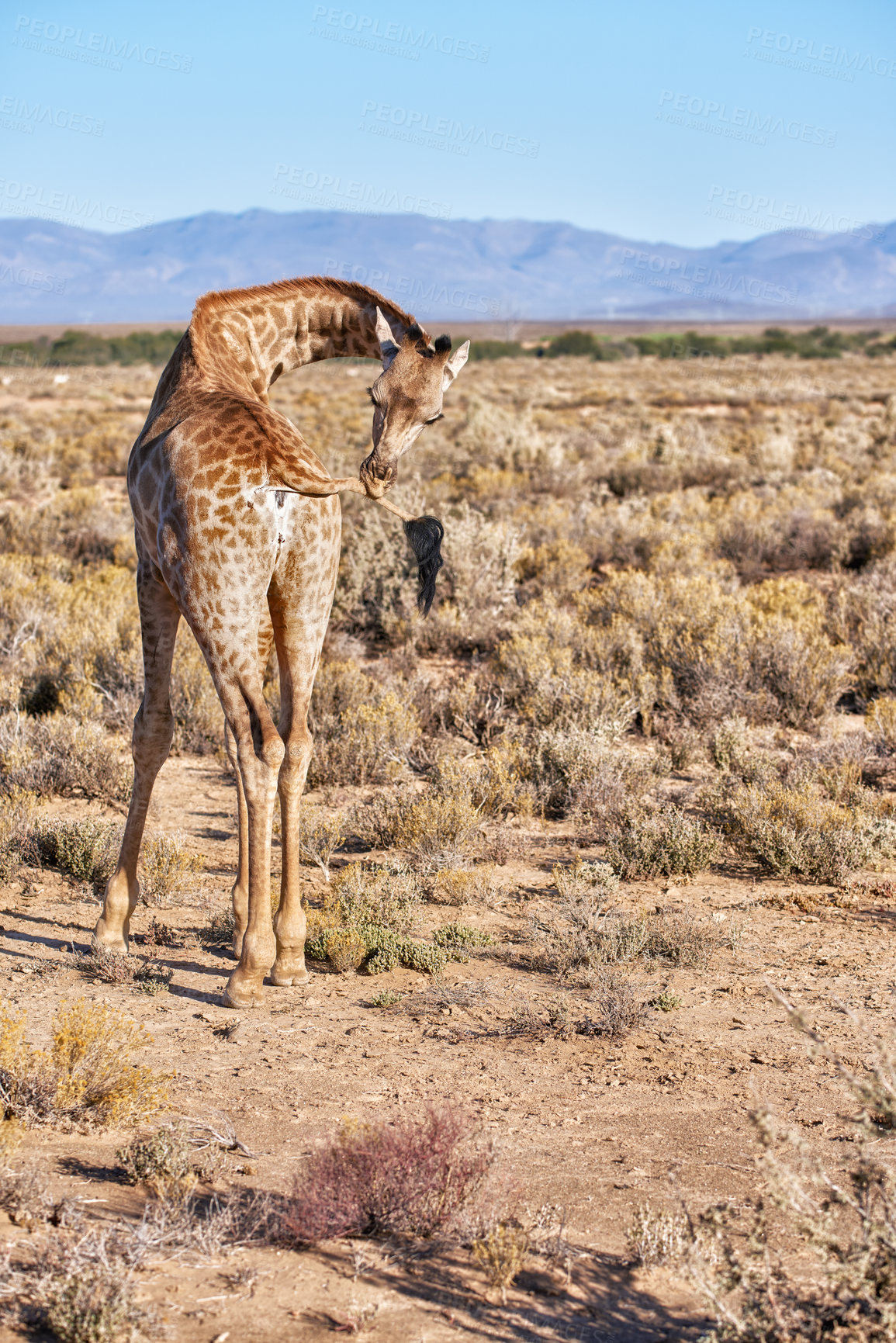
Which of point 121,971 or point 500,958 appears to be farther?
point 500,958

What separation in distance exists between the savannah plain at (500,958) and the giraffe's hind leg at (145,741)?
24cm

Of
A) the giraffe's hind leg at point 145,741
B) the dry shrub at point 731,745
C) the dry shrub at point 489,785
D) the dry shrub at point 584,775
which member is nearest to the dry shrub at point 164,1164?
the giraffe's hind leg at point 145,741

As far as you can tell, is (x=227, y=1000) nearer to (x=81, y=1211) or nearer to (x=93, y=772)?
(x=81, y=1211)

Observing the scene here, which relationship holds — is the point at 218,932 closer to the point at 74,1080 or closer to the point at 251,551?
the point at 74,1080

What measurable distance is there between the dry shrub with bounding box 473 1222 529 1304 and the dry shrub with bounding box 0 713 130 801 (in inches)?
184

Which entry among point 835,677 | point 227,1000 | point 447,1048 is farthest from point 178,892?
point 835,677

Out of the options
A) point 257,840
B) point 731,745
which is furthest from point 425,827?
point 731,745

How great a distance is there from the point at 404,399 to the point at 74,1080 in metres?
2.86

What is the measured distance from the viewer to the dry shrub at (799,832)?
5977 mm

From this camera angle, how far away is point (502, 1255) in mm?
2943

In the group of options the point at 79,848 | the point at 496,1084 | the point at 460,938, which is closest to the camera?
the point at 496,1084

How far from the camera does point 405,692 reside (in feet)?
27.7

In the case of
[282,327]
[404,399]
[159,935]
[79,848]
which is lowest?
[159,935]

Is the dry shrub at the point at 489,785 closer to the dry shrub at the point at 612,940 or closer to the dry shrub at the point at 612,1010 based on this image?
the dry shrub at the point at 612,940
